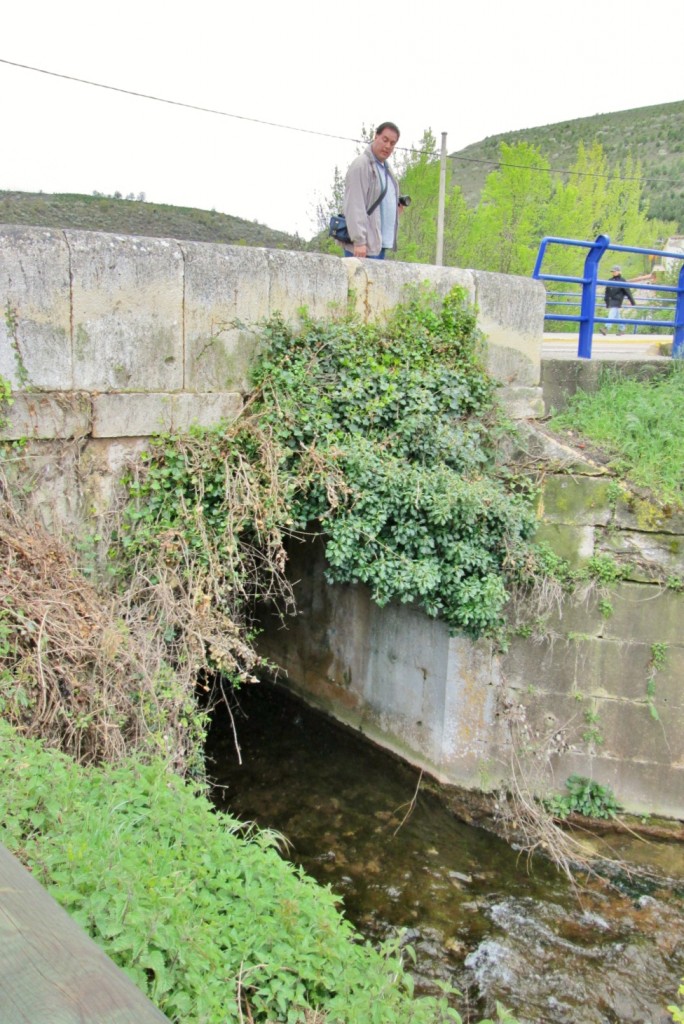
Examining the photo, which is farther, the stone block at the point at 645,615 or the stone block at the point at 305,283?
the stone block at the point at 645,615

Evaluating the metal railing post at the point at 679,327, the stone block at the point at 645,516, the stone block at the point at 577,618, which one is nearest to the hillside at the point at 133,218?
the metal railing post at the point at 679,327

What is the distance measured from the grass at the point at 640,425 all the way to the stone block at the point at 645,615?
0.68 meters

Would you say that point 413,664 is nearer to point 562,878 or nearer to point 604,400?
point 562,878

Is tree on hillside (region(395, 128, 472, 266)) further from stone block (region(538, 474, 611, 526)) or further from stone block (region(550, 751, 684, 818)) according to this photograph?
stone block (region(550, 751, 684, 818))

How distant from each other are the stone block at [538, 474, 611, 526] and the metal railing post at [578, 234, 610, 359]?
6.48 ft

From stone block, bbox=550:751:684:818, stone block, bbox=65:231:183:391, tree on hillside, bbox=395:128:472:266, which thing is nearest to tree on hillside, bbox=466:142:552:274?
tree on hillside, bbox=395:128:472:266

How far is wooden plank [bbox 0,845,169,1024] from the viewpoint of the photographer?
3.50 feet

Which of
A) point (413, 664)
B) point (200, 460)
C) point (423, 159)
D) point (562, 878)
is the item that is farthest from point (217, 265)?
point (423, 159)

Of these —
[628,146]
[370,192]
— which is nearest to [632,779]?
Result: [370,192]

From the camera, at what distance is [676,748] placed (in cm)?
609

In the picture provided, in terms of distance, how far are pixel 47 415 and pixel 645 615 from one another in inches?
168

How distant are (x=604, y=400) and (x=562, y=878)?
12.6 ft

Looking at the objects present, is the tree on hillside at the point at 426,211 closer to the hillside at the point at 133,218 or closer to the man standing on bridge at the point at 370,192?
the hillside at the point at 133,218

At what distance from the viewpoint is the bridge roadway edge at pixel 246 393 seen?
16.3ft
